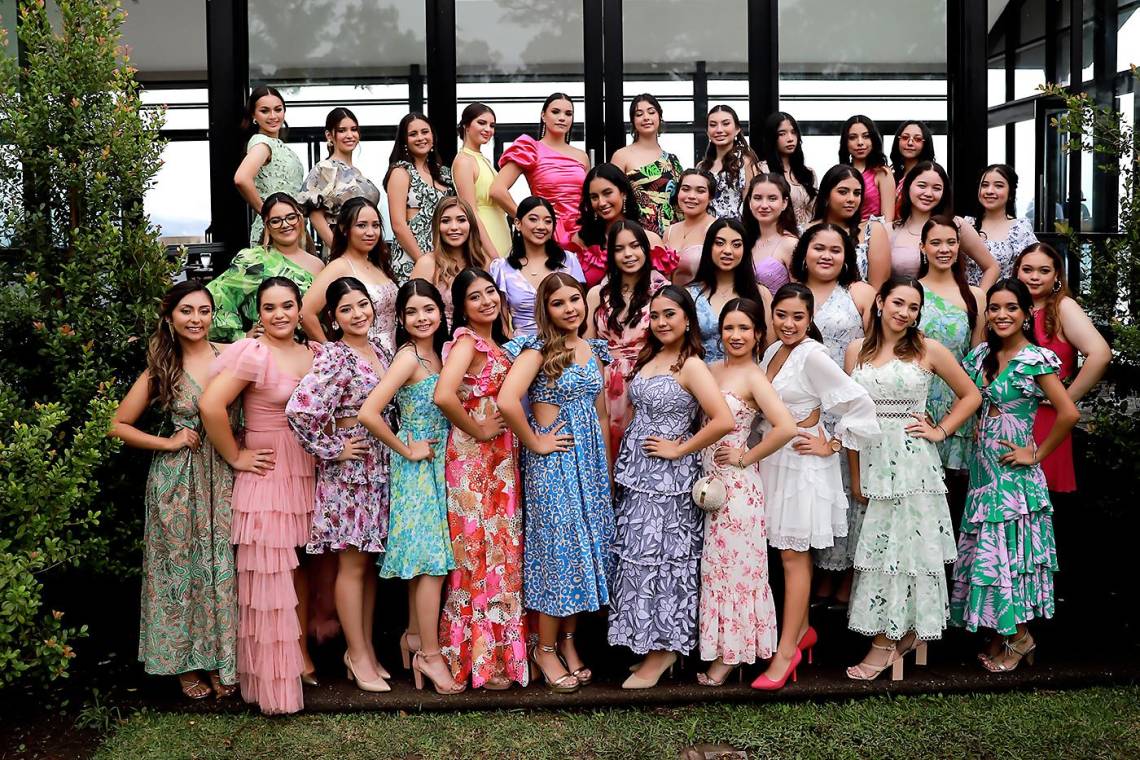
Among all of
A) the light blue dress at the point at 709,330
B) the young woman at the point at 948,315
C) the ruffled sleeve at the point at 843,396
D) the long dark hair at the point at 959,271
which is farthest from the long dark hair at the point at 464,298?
the long dark hair at the point at 959,271

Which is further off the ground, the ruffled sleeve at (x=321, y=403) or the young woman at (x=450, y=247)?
the young woman at (x=450, y=247)

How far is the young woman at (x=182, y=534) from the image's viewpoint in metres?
4.90

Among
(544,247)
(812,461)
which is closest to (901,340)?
(812,461)

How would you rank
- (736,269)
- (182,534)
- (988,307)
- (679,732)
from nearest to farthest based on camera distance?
(679,732)
(182,534)
(988,307)
(736,269)

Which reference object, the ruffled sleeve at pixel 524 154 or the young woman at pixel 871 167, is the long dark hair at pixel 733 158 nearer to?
the young woman at pixel 871 167

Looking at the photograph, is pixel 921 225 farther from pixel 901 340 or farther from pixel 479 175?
pixel 479 175

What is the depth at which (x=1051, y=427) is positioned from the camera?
207 inches

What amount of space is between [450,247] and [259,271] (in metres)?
0.98

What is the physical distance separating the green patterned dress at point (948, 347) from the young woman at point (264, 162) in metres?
3.59

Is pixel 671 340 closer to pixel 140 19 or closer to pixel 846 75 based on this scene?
pixel 846 75

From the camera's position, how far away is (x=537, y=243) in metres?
5.61

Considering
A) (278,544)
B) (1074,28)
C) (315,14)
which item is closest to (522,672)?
(278,544)

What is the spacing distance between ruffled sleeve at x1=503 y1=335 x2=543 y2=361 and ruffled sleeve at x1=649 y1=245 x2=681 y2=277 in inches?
39.9

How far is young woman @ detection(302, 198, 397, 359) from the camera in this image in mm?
5520
